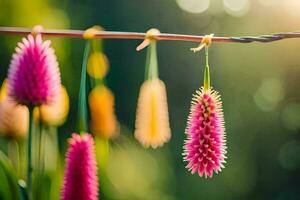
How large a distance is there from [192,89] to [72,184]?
472 millimetres

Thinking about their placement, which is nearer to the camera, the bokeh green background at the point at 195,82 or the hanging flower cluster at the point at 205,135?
the hanging flower cluster at the point at 205,135

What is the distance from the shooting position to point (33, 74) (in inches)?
49.2

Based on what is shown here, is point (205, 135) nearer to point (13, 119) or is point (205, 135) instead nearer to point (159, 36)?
point (159, 36)

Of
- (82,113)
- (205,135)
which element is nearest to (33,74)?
(82,113)

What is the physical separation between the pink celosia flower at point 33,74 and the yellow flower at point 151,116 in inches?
9.0

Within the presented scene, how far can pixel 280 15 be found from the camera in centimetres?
159

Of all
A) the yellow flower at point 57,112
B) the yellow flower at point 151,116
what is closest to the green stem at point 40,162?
the yellow flower at point 57,112

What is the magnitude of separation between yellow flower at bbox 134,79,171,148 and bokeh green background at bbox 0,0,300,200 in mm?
69

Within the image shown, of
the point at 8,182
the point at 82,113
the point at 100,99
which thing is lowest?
the point at 8,182

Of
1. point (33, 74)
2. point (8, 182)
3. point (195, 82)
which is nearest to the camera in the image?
point (33, 74)

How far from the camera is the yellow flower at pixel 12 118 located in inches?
54.2

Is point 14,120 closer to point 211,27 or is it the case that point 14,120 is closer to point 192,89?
point 192,89

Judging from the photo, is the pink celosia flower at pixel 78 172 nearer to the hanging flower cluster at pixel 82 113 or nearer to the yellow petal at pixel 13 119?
the hanging flower cluster at pixel 82 113

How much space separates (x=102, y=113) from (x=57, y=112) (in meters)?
0.12
